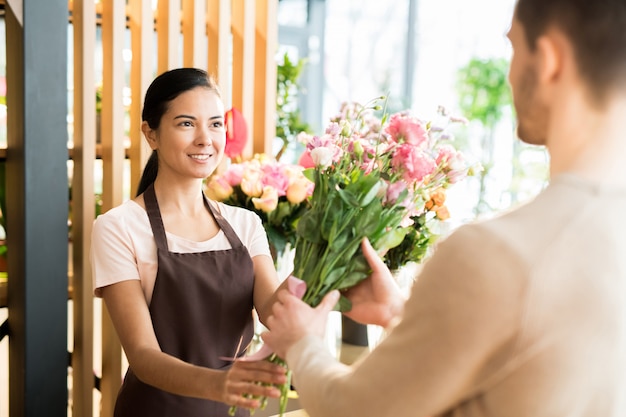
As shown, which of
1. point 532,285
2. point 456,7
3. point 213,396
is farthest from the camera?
point 456,7

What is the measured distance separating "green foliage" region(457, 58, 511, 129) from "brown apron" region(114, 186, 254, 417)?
182 inches

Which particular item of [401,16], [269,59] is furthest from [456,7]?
[269,59]

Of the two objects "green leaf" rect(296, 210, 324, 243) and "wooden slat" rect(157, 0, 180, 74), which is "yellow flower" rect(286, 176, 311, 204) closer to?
"wooden slat" rect(157, 0, 180, 74)

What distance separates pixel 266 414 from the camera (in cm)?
219

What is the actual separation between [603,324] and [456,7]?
5844mm

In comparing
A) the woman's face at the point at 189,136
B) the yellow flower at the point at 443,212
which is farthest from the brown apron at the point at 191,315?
the yellow flower at the point at 443,212

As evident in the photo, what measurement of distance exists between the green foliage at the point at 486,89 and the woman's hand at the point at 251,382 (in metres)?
5.12

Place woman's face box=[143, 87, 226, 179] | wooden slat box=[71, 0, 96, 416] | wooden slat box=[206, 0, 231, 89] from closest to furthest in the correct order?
woman's face box=[143, 87, 226, 179] → wooden slat box=[71, 0, 96, 416] → wooden slat box=[206, 0, 231, 89]

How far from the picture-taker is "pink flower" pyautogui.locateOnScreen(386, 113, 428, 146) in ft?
4.51

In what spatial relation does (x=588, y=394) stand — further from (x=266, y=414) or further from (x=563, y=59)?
(x=266, y=414)

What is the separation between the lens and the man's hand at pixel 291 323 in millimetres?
→ 1116

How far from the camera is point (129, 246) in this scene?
1.78m

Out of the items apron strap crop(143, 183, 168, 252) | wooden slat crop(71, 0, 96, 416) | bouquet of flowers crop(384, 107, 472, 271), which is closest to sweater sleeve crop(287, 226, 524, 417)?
apron strap crop(143, 183, 168, 252)

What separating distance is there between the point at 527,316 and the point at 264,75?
2078mm
